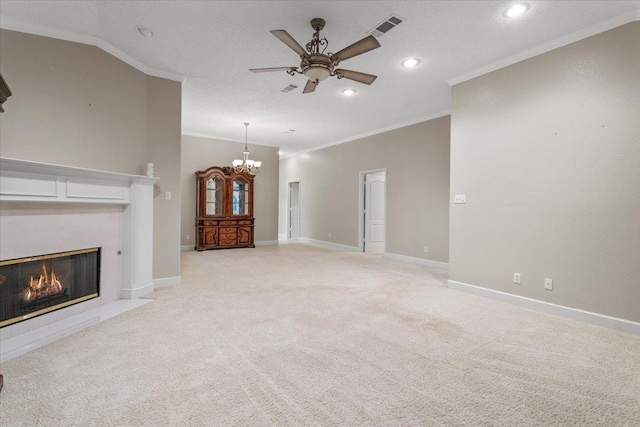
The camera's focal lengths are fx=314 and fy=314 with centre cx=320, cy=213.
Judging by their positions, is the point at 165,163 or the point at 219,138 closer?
the point at 165,163

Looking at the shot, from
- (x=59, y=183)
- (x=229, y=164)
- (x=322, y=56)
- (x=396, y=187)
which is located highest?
(x=322, y=56)

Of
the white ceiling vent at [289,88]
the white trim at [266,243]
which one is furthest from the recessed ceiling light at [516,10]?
the white trim at [266,243]

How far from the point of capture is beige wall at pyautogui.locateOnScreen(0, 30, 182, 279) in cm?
281

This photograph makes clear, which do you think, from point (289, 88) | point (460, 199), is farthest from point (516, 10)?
point (289, 88)

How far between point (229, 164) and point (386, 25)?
243 inches

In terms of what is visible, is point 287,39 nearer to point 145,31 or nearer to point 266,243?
point 145,31

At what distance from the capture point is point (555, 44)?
10.7 ft

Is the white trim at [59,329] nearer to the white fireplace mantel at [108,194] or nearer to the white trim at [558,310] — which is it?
the white fireplace mantel at [108,194]

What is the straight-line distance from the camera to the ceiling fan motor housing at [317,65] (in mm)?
2680

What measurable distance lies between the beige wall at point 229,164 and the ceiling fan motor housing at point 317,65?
4321 mm

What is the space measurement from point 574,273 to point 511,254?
60 cm

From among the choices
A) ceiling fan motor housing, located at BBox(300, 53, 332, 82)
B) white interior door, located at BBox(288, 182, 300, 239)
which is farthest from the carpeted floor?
white interior door, located at BBox(288, 182, 300, 239)

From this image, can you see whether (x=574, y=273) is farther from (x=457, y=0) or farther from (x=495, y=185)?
(x=457, y=0)

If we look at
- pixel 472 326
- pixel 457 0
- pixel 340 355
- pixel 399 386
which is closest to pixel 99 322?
pixel 340 355
